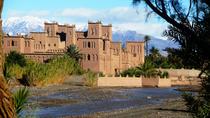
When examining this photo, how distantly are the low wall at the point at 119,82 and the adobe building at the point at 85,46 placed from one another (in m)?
24.3

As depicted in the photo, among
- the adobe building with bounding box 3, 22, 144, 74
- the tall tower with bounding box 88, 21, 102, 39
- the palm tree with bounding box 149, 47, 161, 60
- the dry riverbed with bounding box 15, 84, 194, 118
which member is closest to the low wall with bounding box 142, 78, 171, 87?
the adobe building with bounding box 3, 22, 144, 74

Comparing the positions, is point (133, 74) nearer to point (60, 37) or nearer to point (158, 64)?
point (158, 64)

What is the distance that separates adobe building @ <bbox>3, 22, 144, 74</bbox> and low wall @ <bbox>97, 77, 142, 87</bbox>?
79.6 ft

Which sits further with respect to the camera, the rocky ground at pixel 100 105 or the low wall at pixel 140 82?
the low wall at pixel 140 82

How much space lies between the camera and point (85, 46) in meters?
111

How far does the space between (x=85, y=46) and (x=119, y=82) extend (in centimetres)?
3540

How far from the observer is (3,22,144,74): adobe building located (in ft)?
353

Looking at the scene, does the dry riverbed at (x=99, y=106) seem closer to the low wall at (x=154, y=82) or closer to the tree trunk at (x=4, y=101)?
the tree trunk at (x=4, y=101)

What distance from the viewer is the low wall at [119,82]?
70125 millimetres

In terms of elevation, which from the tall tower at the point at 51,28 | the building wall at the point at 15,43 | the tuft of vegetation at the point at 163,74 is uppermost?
the tall tower at the point at 51,28

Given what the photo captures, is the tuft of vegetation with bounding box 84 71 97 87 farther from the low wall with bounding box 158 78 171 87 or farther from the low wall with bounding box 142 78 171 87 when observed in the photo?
the low wall with bounding box 158 78 171 87

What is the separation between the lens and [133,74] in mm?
86312

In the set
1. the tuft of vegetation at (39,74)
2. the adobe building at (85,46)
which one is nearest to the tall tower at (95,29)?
the adobe building at (85,46)

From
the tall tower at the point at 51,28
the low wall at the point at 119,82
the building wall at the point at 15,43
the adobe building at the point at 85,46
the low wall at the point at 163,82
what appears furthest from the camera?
the tall tower at the point at 51,28
